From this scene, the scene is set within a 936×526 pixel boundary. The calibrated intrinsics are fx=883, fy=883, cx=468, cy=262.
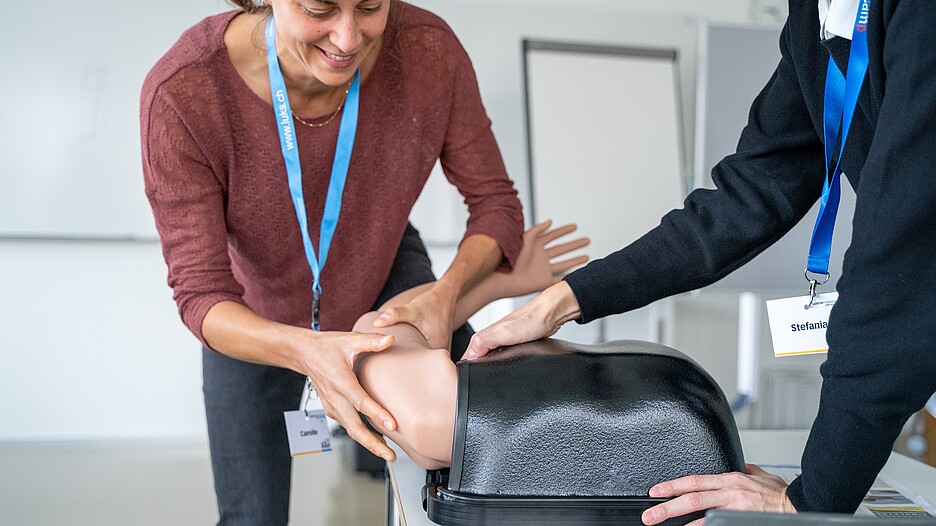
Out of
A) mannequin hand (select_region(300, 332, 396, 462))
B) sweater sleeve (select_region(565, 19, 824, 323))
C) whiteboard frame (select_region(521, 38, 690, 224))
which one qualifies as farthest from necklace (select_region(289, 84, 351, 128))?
whiteboard frame (select_region(521, 38, 690, 224))

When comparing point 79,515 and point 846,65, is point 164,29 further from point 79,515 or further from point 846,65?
point 846,65

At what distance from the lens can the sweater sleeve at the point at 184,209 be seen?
1.41m

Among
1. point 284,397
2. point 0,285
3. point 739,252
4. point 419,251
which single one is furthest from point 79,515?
point 739,252

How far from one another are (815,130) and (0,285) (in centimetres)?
330

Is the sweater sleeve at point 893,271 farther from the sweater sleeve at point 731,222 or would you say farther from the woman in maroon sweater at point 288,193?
the woman in maroon sweater at point 288,193

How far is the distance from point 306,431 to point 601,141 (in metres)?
2.27

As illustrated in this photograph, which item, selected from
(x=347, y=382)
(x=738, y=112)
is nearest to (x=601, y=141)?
(x=738, y=112)

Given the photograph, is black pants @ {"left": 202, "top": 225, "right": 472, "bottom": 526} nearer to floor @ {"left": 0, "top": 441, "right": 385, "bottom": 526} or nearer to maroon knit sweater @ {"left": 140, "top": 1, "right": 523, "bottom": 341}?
maroon knit sweater @ {"left": 140, "top": 1, "right": 523, "bottom": 341}

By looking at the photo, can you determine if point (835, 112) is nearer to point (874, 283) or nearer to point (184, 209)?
point (874, 283)

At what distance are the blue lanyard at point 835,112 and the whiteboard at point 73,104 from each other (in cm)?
284

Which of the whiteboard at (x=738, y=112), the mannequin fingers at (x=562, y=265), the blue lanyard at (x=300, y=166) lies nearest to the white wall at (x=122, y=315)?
the whiteboard at (x=738, y=112)

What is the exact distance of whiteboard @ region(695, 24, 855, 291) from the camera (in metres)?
3.46

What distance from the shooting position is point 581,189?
3.48m

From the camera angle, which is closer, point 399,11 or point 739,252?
point 739,252
